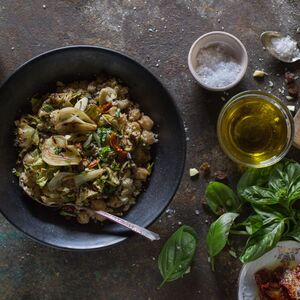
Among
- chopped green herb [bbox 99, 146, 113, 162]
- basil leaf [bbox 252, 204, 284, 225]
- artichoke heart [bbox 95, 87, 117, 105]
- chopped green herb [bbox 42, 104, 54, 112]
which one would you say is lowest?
basil leaf [bbox 252, 204, 284, 225]

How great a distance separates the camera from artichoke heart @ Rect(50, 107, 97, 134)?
1.32m

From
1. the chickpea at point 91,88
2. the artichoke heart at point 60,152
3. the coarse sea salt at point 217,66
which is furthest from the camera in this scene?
the coarse sea salt at point 217,66

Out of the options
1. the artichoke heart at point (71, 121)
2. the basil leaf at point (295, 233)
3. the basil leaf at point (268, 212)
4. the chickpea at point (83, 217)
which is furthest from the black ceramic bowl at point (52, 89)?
the basil leaf at point (295, 233)

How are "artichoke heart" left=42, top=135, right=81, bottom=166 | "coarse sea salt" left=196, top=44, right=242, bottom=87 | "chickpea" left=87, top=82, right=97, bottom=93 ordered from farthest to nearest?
"coarse sea salt" left=196, top=44, right=242, bottom=87 < "chickpea" left=87, top=82, right=97, bottom=93 < "artichoke heart" left=42, top=135, right=81, bottom=166

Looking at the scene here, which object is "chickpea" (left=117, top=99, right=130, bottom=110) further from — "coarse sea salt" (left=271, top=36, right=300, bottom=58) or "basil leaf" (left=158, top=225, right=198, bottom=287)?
"coarse sea salt" (left=271, top=36, right=300, bottom=58)

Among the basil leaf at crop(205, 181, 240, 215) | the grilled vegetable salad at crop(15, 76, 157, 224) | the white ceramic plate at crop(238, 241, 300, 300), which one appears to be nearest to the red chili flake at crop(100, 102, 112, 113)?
the grilled vegetable salad at crop(15, 76, 157, 224)

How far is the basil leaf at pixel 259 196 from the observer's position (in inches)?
55.8

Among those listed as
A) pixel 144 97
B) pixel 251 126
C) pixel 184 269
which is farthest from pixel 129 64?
pixel 184 269

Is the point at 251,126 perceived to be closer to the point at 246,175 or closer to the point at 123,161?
the point at 246,175

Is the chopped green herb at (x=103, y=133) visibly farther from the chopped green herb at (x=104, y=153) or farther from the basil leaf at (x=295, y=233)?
the basil leaf at (x=295, y=233)

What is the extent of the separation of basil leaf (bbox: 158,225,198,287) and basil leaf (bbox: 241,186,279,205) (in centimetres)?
18

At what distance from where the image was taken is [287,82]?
1556mm

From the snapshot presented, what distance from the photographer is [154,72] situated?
5.10 feet

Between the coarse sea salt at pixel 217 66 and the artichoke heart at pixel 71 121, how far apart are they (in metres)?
0.37
